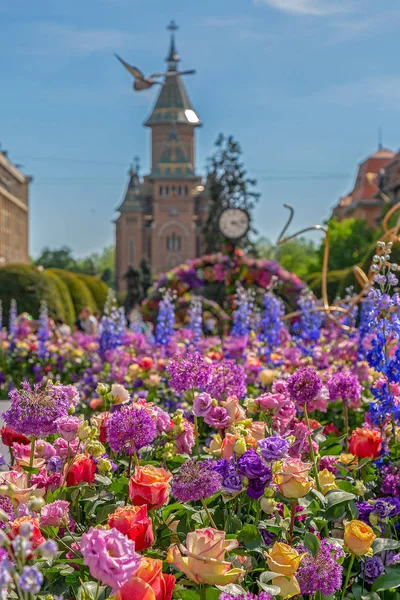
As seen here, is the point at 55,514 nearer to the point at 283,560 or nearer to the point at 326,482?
the point at 283,560

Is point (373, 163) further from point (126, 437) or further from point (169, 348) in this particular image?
point (126, 437)

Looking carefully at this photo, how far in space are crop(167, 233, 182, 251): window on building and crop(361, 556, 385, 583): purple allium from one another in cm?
9716

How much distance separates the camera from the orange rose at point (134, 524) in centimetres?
236

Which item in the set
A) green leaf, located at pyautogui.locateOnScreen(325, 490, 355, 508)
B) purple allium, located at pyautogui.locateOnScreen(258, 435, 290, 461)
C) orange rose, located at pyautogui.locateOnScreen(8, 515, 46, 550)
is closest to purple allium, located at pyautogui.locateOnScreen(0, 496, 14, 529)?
orange rose, located at pyautogui.locateOnScreen(8, 515, 46, 550)

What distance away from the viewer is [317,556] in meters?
2.50

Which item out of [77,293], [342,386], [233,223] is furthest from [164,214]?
[342,386]

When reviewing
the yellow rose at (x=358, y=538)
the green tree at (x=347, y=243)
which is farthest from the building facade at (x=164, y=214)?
the yellow rose at (x=358, y=538)

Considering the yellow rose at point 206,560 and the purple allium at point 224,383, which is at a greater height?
Answer: the purple allium at point 224,383

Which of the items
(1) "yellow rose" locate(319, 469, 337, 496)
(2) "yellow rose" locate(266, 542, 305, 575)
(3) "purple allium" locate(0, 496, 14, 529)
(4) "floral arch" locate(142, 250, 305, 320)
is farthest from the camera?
(4) "floral arch" locate(142, 250, 305, 320)

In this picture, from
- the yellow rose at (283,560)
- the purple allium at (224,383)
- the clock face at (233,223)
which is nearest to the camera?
the yellow rose at (283,560)

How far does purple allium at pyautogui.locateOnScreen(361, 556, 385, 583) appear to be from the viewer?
2.90 meters

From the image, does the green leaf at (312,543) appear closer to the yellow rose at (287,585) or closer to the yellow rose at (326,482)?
the yellow rose at (287,585)

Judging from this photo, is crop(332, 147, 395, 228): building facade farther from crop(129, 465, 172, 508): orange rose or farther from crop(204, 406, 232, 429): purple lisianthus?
crop(129, 465, 172, 508): orange rose

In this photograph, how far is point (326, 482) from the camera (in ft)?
10.4
